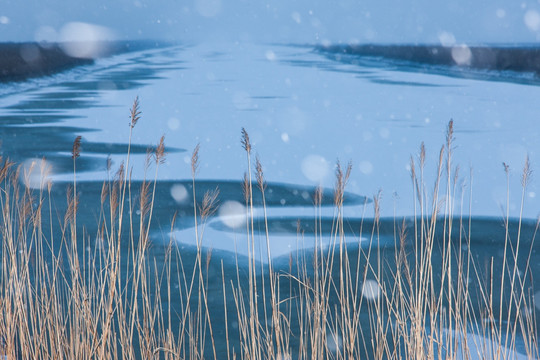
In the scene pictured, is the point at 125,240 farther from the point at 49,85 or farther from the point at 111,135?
the point at 49,85

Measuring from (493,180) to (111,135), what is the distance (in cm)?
681

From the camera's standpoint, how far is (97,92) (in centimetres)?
1998

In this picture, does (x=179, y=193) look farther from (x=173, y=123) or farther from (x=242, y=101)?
(x=242, y=101)

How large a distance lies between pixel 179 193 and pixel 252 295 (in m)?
5.15

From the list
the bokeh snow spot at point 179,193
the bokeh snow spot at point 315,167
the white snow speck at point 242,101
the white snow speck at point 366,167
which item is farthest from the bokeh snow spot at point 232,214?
the white snow speck at point 242,101

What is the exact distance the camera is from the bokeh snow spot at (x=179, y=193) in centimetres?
683

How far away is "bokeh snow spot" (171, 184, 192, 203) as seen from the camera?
683 centimetres

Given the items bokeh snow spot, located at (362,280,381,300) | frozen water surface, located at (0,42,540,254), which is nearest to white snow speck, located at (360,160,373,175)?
frozen water surface, located at (0,42,540,254)

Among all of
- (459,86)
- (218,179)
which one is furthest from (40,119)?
(459,86)

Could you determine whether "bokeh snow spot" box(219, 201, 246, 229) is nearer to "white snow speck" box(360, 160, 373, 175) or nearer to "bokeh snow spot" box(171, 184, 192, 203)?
"bokeh snow spot" box(171, 184, 192, 203)

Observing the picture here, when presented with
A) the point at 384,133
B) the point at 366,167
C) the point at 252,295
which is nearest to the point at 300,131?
the point at 384,133

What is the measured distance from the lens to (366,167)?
870 centimetres

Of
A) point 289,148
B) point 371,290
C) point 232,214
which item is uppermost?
point 289,148

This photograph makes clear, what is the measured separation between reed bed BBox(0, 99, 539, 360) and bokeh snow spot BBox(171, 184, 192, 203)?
0.99 meters
